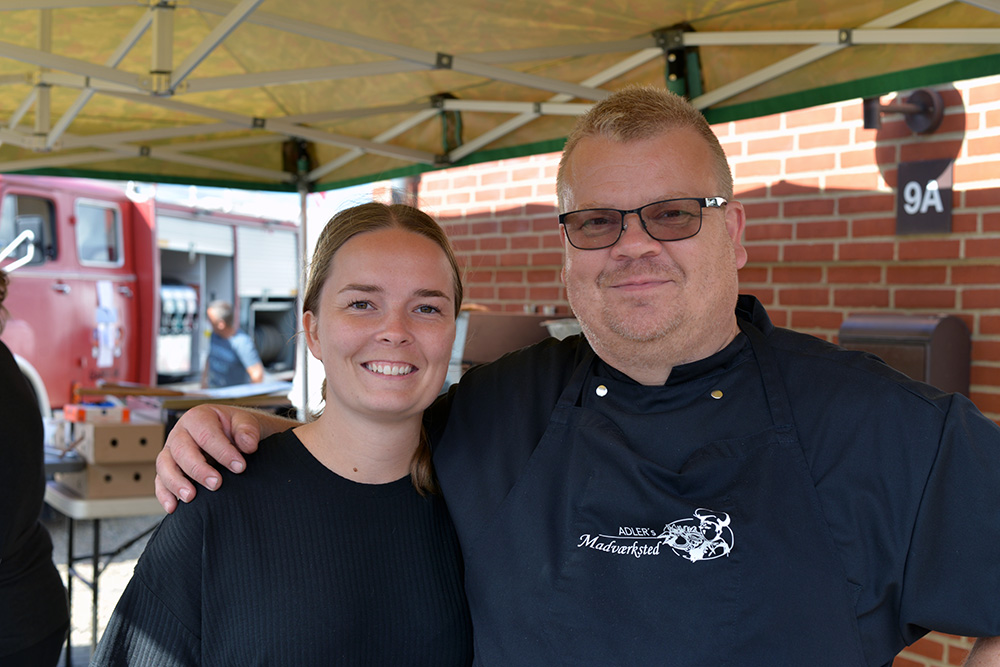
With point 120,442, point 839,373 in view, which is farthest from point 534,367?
point 120,442

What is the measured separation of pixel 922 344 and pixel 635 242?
1.72 m

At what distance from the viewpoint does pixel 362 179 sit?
15.3 feet

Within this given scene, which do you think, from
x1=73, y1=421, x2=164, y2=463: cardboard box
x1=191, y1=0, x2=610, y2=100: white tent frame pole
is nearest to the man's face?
x1=191, y1=0, x2=610, y2=100: white tent frame pole

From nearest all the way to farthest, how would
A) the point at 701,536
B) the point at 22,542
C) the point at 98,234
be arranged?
1. the point at 701,536
2. the point at 22,542
3. the point at 98,234

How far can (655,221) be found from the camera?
1.63 metres

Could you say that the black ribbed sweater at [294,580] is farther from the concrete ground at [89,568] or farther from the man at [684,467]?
the concrete ground at [89,568]

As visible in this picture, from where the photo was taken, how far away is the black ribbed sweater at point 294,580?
57.0 inches

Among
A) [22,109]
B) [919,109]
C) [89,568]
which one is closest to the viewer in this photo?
[919,109]

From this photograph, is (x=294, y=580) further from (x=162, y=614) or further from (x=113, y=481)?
(x=113, y=481)

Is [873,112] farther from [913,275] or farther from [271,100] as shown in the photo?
[271,100]

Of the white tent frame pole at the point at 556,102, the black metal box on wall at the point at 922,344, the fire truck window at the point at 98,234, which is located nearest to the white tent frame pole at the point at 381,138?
the white tent frame pole at the point at 556,102

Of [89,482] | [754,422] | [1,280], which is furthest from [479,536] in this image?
[89,482]

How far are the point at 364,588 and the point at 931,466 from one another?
38.6 inches

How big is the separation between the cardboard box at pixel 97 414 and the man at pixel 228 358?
11.6 feet
